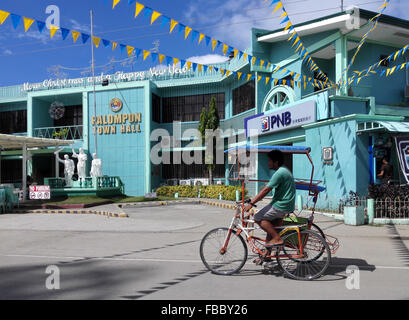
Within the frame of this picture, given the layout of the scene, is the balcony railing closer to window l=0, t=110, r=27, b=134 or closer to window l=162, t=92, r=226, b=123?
window l=0, t=110, r=27, b=134

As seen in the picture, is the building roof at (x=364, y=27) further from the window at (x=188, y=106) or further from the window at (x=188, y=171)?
the window at (x=188, y=171)

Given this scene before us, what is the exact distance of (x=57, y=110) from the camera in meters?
31.3

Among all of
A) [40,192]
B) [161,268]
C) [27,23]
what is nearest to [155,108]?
[40,192]

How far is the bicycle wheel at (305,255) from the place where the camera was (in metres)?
5.42

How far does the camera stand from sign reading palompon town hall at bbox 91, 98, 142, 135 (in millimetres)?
27797

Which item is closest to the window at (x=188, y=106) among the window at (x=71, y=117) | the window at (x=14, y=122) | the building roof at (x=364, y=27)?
the window at (x=71, y=117)

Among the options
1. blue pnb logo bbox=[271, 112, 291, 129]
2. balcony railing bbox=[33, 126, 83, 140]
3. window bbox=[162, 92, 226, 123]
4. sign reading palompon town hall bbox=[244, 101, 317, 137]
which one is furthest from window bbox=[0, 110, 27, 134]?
blue pnb logo bbox=[271, 112, 291, 129]

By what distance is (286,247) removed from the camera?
5.58 metres

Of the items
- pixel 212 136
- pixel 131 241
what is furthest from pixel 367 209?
pixel 212 136

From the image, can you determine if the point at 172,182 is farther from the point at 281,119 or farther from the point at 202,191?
the point at 281,119

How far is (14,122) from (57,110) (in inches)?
187

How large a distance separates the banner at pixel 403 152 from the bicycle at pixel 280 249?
8.15 metres

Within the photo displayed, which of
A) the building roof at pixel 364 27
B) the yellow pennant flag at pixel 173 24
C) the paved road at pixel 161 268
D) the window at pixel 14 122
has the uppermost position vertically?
the building roof at pixel 364 27

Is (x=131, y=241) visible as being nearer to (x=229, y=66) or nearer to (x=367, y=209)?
(x=367, y=209)
